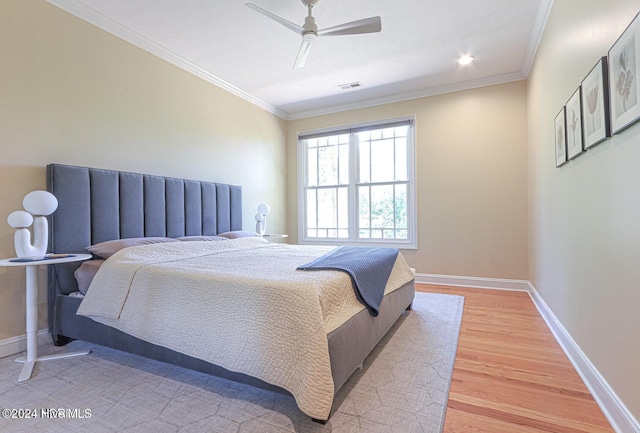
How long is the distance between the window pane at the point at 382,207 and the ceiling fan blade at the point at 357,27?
2565 millimetres

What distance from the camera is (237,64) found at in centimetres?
357

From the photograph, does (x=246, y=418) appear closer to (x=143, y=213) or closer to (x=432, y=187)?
(x=143, y=213)

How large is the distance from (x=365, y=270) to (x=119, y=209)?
7.23 ft

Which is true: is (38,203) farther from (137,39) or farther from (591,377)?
(591,377)

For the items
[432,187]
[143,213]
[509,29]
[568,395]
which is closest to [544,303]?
[568,395]

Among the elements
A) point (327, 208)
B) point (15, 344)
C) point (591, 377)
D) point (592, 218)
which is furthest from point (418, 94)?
point (15, 344)

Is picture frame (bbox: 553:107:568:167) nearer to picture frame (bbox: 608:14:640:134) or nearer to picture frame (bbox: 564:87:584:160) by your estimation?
picture frame (bbox: 564:87:584:160)

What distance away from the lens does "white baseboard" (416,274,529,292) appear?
3891 millimetres

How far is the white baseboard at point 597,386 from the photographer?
1.33 metres

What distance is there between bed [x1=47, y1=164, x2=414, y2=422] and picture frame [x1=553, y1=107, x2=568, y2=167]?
5.06ft

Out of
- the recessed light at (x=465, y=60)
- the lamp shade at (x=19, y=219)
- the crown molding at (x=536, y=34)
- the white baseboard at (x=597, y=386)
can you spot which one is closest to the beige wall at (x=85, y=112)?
the lamp shade at (x=19, y=219)

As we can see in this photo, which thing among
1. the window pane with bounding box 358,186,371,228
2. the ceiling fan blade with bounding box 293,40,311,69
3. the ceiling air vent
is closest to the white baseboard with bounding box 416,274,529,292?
the window pane with bounding box 358,186,371,228

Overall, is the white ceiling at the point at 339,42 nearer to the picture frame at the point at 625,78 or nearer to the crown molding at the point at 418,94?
the crown molding at the point at 418,94

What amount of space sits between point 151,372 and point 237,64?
3.19 metres
